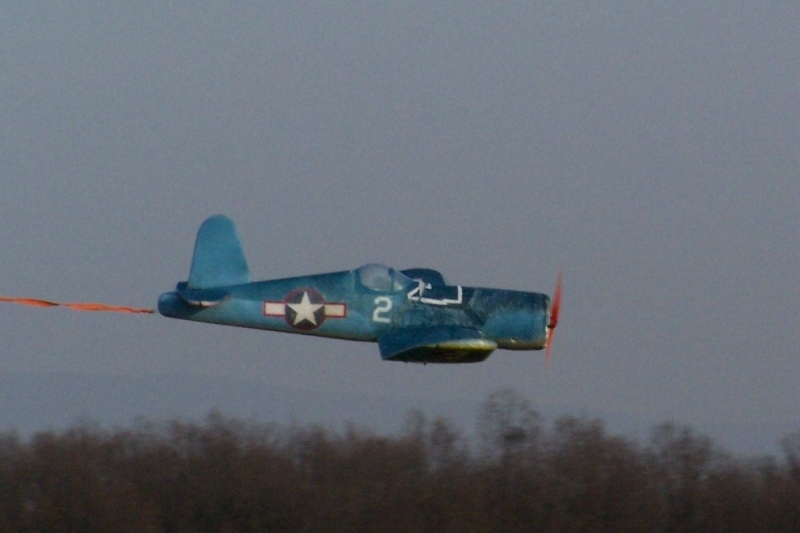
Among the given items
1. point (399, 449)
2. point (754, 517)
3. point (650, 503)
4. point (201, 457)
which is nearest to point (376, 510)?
point (399, 449)

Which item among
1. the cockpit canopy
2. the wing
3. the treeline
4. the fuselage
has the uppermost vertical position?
the cockpit canopy

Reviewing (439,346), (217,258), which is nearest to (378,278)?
(439,346)

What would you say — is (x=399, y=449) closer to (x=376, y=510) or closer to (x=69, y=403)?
(x=376, y=510)

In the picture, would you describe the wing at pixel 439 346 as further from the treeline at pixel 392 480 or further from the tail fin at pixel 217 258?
the treeline at pixel 392 480

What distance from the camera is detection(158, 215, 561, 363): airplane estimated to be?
53.1 feet

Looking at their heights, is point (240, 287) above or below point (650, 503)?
above

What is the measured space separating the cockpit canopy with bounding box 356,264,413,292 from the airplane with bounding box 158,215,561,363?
0.04 ft

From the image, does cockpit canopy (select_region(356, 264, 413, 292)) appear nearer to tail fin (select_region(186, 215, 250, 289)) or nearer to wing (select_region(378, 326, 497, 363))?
wing (select_region(378, 326, 497, 363))

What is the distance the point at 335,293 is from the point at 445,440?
6003mm

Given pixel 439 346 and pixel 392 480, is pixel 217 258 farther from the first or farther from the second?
pixel 392 480

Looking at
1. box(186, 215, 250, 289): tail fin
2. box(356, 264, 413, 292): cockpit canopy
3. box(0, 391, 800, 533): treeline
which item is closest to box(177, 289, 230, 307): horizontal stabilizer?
box(186, 215, 250, 289): tail fin

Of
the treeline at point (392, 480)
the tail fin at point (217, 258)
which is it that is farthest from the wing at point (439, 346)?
the treeline at point (392, 480)

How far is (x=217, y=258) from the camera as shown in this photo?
1650 cm

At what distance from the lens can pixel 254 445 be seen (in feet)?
69.2
